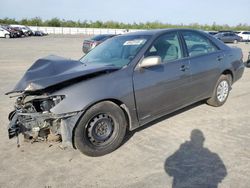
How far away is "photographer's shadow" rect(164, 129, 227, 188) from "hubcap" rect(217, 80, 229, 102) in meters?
2.01

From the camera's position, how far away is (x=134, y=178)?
331cm

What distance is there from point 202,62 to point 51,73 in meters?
2.81

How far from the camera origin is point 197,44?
5316mm

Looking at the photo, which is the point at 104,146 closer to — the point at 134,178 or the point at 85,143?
the point at 85,143

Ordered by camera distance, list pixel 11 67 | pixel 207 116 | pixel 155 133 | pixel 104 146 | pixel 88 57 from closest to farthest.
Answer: pixel 104 146 → pixel 155 133 → pixel 88 57 → pixel 207 116 → pixel 11 67

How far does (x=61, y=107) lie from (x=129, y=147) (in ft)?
4.15

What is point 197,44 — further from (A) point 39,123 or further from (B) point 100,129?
(A) point 39,123

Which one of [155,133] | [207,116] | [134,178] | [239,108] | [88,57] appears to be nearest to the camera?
[134,178]

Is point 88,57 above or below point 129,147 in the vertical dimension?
above

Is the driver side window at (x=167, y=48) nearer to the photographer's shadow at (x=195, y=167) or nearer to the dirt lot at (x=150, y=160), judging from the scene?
the dirt lot at (x=150, y=160)

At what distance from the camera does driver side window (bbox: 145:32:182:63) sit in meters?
4.46

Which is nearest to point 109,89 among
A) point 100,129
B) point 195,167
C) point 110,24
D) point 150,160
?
point 100,129

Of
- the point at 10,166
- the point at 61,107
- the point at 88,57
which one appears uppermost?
the point at 88,57

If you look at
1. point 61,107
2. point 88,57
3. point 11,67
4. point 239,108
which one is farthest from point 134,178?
point 11,67
